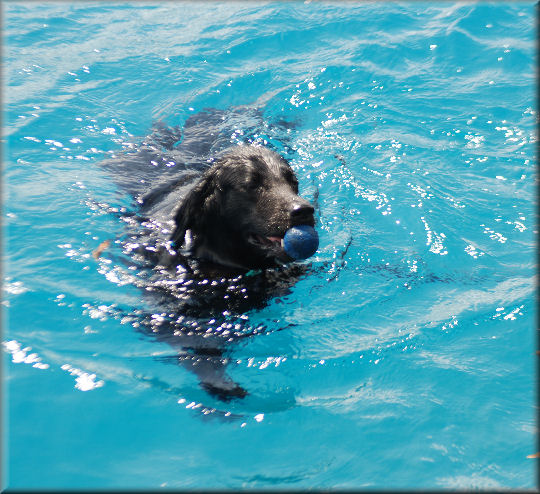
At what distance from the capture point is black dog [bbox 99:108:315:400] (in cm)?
451

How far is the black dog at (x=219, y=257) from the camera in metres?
4.51

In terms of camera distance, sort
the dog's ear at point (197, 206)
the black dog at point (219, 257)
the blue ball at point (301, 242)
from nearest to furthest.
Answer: the blue ball at point (301, 242) → the black dog at point (219, 257) → the dog's ear at point (197, 206)

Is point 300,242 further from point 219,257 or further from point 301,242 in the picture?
point 219,257

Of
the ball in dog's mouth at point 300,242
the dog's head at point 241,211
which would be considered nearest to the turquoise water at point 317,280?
the dog's head at point 241,211

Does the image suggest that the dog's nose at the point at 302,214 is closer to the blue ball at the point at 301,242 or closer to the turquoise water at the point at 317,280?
the blue ball at the point at 301,242

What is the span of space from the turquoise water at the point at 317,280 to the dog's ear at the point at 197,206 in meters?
0.74

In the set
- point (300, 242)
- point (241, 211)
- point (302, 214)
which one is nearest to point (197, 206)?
point (241, 211)

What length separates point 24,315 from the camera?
15.5 feet

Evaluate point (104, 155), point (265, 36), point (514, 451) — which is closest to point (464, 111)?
point (265, 36)

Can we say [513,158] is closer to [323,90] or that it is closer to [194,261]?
[323,90]

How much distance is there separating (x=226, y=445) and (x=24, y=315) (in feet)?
7.70

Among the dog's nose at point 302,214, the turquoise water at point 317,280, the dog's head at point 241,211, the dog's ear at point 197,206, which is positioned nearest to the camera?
the turquoise water at point 317,280

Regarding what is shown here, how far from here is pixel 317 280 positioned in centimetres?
538

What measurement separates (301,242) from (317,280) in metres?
1.28
